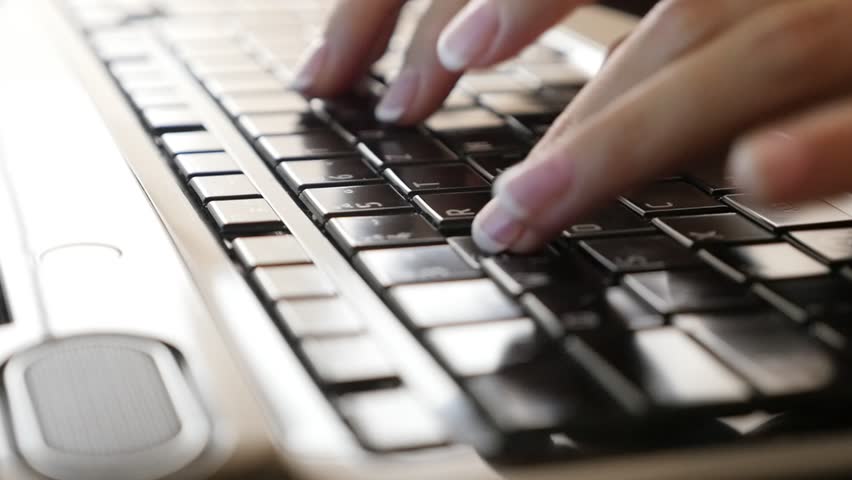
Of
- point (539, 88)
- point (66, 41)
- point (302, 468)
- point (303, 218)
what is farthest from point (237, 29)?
point (302, 468)

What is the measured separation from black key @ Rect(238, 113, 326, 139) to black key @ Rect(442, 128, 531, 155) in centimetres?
8

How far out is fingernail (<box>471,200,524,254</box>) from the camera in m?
0.45

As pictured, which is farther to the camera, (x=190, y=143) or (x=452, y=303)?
(x=190, y=143)

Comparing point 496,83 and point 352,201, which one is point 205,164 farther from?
point 496,83

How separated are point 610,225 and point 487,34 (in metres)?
0.18

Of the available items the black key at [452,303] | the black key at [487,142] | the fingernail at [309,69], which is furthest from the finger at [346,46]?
the black key at [452,303]

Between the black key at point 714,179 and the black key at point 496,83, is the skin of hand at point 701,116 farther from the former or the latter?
the black key at point 496,83

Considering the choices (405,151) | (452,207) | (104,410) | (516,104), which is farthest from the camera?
(516,104)

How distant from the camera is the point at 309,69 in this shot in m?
0.72

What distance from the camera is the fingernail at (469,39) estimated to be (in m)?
0.63

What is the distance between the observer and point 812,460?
314 millimetres

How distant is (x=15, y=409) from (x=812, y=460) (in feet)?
0.74

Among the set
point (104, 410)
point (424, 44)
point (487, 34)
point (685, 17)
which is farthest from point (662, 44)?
point (104, 410)

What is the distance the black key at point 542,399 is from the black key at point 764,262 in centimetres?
12
